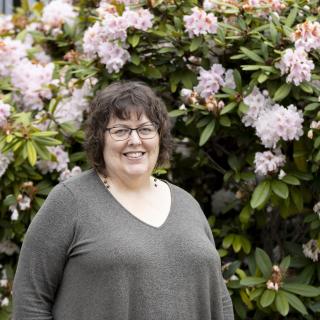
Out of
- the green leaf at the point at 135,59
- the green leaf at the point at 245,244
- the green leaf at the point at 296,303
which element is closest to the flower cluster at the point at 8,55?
the green leaf at the point at 135,59

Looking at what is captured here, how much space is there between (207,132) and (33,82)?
Result: 1047 mm

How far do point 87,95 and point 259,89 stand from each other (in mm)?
903

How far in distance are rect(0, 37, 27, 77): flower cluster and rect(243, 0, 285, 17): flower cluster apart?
4.23ft

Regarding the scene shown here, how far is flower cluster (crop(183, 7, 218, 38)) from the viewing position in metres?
3.21

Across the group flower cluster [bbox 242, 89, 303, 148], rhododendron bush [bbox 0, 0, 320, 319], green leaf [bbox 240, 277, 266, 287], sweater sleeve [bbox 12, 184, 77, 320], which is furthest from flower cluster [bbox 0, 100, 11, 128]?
green leaf [bbox 240, 277, 266, 287]

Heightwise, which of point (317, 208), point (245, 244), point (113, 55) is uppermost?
point (113, 55)

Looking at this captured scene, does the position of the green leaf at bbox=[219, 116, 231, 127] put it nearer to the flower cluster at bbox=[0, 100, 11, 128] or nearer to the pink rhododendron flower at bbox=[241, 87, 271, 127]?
the pink rhododendron flower at bbox=[241, 87, 271, 127]

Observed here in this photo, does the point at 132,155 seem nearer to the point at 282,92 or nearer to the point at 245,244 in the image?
the point at 282,92

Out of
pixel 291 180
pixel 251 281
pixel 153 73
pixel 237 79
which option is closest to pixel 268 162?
pixel 291 180

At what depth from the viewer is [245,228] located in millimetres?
3418

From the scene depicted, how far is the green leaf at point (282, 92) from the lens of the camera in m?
3.06

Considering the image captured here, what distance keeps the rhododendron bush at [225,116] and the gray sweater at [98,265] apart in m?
0.93

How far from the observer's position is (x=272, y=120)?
306 cm

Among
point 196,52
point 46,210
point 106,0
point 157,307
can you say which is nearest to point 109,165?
point 46,210
